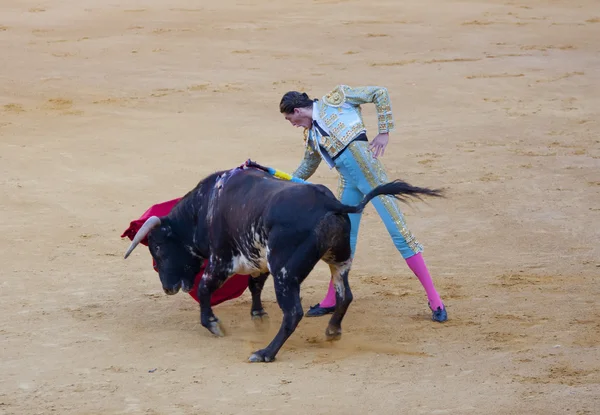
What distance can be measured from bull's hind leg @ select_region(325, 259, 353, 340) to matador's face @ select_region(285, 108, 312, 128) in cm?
84

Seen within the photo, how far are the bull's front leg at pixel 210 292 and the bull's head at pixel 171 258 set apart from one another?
0.89 ft

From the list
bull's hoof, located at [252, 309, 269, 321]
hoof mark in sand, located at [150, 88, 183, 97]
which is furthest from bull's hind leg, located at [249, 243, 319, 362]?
hoof mark in sand, located at [150, 88, 183, 97]

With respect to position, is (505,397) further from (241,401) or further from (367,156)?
(367,156)

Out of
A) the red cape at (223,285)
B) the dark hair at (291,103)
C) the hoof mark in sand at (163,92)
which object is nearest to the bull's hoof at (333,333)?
the red cape at (223,285)

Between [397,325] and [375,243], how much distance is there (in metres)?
1.74

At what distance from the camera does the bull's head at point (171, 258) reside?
617 centimetres

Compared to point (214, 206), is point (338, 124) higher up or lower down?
higher up

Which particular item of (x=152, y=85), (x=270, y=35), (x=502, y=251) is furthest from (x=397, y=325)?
(x=270, y=35)

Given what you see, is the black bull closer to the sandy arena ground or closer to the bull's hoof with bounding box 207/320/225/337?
the bull's hoof with bounding box 207/320/225/337

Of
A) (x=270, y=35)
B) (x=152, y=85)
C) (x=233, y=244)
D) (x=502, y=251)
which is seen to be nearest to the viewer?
(x=233, y=244)

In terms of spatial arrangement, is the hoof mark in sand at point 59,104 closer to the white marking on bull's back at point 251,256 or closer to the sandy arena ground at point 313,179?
the sandy arena ground at point 313,179

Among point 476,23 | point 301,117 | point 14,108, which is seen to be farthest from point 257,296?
point 476,23

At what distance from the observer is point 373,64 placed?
1321 cm

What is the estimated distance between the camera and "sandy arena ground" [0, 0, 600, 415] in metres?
5.08
